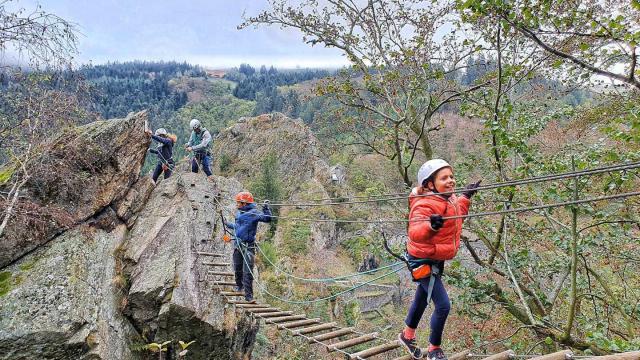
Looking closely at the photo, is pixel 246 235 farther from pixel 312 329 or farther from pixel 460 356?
pixel 460 356

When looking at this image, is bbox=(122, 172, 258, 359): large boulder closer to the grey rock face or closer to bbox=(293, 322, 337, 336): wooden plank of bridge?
the grey rock face

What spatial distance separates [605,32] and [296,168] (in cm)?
3579

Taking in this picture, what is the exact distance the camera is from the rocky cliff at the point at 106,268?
6461mm

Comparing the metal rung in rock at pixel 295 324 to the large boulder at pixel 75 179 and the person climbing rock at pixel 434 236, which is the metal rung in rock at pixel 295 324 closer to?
the person climbing rock at pixel 434 236

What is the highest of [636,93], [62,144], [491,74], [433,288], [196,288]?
[491,74]

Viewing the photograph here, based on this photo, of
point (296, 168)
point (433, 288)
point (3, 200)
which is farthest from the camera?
point (296, 168)

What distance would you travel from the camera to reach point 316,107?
215ft

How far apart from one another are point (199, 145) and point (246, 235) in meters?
4.35

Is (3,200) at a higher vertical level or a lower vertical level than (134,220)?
higher

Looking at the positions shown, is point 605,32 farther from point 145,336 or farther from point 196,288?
point 145,336

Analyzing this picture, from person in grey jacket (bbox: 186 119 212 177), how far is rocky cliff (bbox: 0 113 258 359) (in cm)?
141

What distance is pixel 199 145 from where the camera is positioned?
1078 cm

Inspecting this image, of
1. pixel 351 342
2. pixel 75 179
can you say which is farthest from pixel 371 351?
pixel 75 179

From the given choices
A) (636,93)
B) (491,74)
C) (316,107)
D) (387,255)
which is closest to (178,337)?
(387,255)
